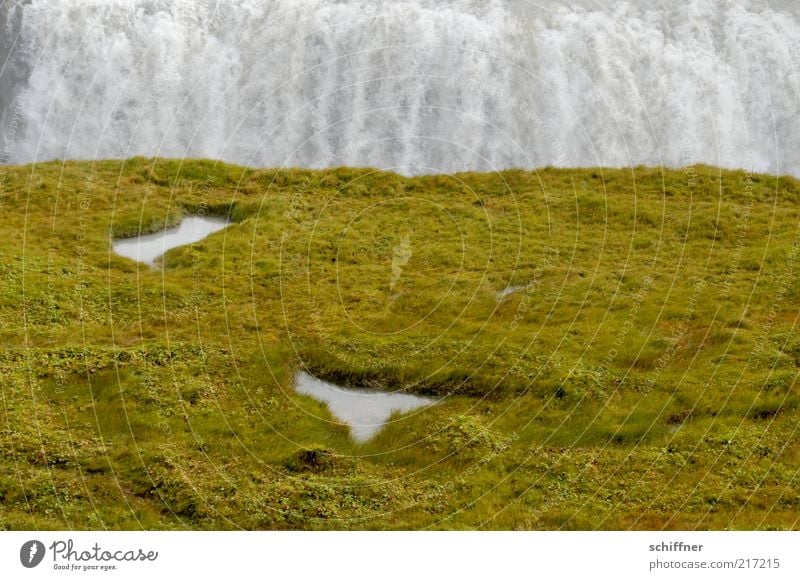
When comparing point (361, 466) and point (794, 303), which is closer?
point (361, 466)

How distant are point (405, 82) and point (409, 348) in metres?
25.8

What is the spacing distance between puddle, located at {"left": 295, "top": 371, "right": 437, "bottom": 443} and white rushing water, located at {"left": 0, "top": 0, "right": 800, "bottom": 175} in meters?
22.5

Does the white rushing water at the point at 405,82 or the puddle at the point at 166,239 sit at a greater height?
the white rushing water at the point at 405,82

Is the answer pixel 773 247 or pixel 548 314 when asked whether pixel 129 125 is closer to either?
pixel 548 314

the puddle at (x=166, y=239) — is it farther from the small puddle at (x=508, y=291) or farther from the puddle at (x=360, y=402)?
the small puddle at (x=508, y=291)

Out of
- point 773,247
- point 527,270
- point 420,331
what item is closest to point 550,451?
point 420,331

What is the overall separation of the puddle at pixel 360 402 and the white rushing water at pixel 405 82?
22.5 m

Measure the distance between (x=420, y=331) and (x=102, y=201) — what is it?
16130 millimetres

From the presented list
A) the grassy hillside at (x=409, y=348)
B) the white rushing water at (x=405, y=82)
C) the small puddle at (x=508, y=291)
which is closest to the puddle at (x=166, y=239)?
the grassy hillside at (x=409, y=348)

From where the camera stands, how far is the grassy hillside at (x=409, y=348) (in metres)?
22.2

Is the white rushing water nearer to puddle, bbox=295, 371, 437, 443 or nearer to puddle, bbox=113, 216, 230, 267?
puddle, bbox=113, 216, 230, 267

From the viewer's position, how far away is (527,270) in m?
32.8

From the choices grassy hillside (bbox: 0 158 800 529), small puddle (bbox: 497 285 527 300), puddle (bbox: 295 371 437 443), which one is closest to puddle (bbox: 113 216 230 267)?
grassy hillside (bbox: 0 158 800 529)
